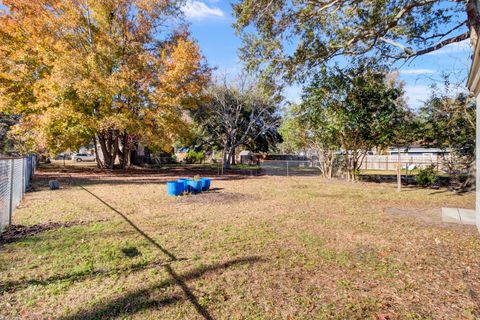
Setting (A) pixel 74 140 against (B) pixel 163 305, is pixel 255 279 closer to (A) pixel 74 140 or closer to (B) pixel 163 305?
(B) pixel 163 305

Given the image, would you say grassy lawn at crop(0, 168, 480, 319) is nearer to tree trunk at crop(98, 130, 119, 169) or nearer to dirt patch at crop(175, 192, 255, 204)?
dirt patch at crop(175, 192, 255, 204)

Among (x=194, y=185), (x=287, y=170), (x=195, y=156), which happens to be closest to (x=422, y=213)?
(x=194, y=185)

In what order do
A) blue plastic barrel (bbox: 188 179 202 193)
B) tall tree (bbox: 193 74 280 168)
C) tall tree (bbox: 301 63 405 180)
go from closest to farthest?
1. blue plastic barrel (bbox: 188 179 202 193)
2. tall tree (bbox: 301 63 405 180)
3. tall tree (bbox: 193 74 280 168)

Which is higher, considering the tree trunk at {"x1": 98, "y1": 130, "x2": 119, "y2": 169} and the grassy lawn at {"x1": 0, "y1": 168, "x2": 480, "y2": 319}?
the tree trunk at {"x1": 98, "y1": 130, "x2": 119, "y2": 169}

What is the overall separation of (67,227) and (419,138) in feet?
48.5

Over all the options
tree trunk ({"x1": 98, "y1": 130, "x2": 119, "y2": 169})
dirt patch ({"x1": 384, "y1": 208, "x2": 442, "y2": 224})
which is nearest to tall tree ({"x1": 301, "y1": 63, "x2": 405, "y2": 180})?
dirt patch ({"x1": 384, "y1": 208, "x2": 442, "y2": 224})

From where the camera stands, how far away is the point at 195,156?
3519 cm

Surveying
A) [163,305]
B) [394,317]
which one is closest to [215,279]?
[163,305]

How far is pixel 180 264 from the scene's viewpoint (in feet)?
13.2

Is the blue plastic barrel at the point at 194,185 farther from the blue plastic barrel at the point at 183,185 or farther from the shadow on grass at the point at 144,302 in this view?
the shadow on grass at the point at 144,302

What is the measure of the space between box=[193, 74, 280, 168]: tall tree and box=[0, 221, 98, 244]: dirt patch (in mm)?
16705

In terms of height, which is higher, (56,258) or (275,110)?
(275,110)

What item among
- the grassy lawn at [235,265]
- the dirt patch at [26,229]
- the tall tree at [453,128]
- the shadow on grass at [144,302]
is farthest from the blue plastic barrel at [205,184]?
the tall tree at [453,128]

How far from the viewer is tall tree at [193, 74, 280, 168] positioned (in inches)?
945
